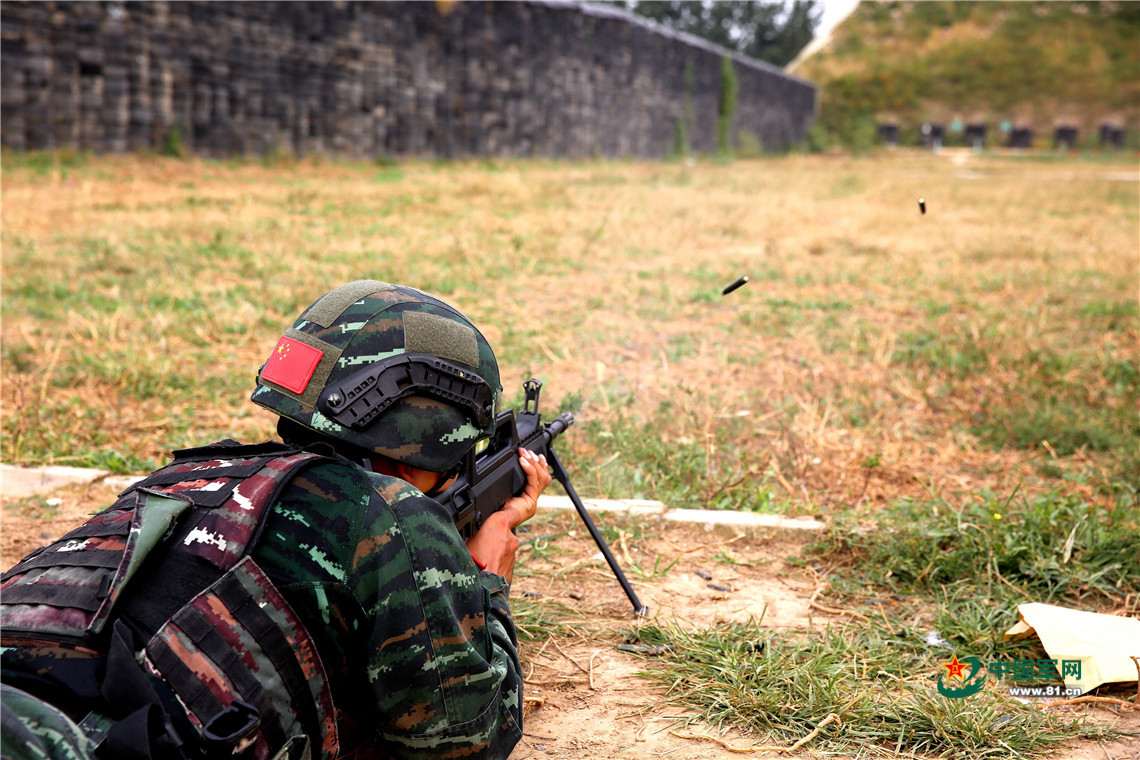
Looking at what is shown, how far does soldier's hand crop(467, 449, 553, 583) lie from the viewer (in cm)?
202

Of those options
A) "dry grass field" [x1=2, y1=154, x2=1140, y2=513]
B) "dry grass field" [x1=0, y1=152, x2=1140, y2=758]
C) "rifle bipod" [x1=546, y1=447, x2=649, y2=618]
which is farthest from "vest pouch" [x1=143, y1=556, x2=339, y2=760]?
"dry grass field" [x1=2, y1=154, x2=1140, y2=513]

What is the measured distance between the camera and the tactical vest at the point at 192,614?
4.25 ft

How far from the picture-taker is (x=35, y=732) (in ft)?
3.83

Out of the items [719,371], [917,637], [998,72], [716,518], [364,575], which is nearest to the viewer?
[364,575]

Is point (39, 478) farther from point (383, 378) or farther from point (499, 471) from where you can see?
point (383, 378)

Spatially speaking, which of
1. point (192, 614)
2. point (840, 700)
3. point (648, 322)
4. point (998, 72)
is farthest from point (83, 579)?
point (998, 72)

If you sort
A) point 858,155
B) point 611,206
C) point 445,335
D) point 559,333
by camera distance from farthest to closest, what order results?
point 858,155
point 611,206
point 559,333
point 445,335

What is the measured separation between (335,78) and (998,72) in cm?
3379

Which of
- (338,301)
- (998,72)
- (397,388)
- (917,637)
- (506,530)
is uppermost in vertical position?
(998,72)

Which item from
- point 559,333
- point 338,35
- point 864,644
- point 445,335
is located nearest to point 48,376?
point 559,333

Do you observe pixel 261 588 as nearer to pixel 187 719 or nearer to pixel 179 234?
pixel 187 719

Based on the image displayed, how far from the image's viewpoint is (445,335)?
5.87ft

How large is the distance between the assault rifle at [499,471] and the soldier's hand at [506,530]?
0.02m

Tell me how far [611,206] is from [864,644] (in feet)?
28.2
